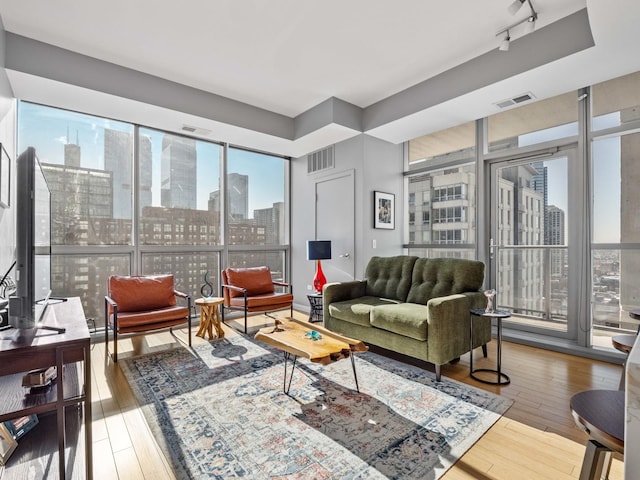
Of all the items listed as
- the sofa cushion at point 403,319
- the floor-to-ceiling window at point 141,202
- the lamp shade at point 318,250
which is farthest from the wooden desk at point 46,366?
the lamp shade at point 318,250

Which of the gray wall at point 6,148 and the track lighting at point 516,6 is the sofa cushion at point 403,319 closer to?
the track lighting at point 516,6

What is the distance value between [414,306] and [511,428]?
4.49ft

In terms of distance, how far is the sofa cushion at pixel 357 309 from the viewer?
3381 millimetres

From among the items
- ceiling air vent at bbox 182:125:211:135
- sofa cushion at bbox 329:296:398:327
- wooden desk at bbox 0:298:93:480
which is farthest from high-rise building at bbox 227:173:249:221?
wooden desk at bbox 0:298:93:480

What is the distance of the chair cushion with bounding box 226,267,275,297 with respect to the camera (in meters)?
4.55

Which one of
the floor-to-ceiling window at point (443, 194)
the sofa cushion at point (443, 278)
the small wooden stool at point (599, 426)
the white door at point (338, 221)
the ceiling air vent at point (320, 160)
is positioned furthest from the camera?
the ceiling air vent at point (320, 160)

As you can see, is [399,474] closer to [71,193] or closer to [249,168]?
[71,193]

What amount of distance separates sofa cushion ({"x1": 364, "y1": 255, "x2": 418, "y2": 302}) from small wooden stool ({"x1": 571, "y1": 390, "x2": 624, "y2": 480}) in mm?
2689

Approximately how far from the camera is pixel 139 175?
4.38m

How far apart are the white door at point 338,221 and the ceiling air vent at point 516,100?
6.42 feet

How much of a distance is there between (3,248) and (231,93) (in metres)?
2.75

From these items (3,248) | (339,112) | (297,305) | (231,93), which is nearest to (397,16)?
(339,112)

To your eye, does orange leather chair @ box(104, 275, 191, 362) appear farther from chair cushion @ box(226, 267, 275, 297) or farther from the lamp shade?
the lamp shade

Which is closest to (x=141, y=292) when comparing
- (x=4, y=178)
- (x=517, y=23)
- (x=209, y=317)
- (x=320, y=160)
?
(x=209, y=317)
